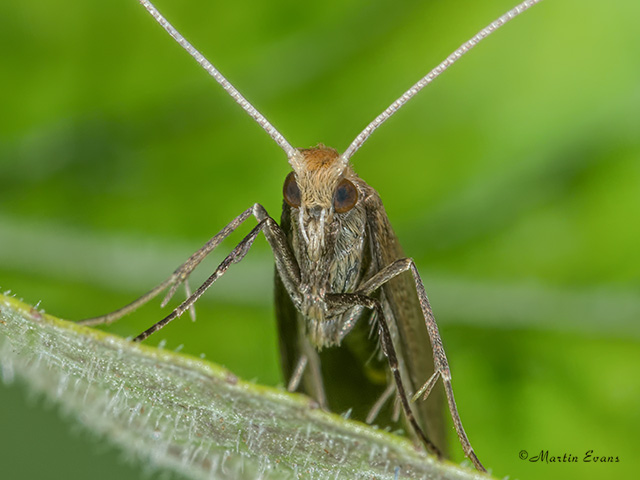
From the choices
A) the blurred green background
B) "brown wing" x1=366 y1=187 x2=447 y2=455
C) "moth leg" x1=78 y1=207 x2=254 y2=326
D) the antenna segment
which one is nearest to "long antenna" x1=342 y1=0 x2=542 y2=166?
the antenna segment

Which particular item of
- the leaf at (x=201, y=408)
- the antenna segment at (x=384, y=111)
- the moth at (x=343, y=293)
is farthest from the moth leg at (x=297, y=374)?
the leaf at (x=201, y=408)

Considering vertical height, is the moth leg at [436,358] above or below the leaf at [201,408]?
above

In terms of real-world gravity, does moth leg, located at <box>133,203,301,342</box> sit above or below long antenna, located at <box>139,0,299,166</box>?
below

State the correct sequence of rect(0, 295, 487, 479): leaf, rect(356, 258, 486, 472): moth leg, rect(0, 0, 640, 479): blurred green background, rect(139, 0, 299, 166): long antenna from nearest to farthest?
rect(0, 295, 487, 479): leaf
rect(139, 0, 299, 166): long antenna
rect(356, 258, 486, 472): moth leg
rect(0, 0, 640, 479): blurred green background

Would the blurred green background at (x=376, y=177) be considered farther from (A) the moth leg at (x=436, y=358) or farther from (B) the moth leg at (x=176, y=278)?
(A) the moth leg at (x=436, y=358)

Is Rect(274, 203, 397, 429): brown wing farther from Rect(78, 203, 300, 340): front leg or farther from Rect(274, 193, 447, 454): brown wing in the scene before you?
Rect(78, 203, 300, 340): front leg

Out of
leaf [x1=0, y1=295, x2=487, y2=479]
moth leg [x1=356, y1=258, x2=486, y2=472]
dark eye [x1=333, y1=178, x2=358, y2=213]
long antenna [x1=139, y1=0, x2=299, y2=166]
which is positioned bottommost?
leaf [x1=0, y1=295, x2=487, y2=479]
